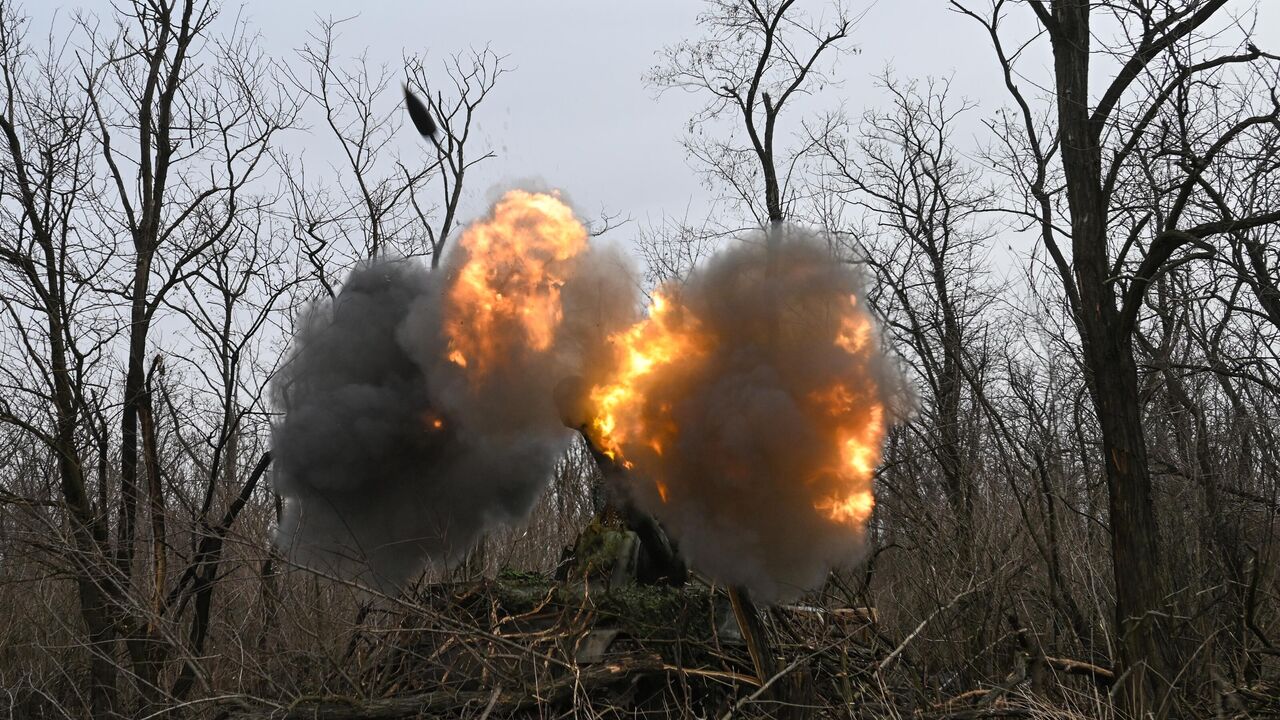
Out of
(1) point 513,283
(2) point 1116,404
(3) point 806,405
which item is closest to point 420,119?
(1) point 513,283

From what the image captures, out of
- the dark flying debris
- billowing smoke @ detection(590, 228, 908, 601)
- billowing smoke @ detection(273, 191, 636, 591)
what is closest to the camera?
billowing smoke @ detection(590, 228, 908, 601)

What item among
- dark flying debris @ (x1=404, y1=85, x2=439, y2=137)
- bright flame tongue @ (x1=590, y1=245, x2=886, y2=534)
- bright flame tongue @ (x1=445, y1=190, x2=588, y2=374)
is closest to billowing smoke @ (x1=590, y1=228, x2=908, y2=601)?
bright flame tongue @ (x1=590, y1=245, x2=886, y2=534)

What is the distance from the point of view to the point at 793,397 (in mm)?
7246

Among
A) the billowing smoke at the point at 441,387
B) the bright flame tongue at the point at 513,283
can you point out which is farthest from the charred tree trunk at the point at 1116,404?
the bright flame tongue at the point at 513,283

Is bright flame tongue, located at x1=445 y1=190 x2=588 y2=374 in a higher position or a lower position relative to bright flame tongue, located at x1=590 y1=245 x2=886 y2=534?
higher

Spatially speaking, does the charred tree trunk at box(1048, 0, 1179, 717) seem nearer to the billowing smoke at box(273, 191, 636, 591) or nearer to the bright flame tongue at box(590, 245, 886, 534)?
the bright flame tongue at box(590, 245, 886, 534)

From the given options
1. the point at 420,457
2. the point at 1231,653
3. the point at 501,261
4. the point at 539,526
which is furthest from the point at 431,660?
the point at 539,526

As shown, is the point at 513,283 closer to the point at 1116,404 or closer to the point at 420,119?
the point at 420,119

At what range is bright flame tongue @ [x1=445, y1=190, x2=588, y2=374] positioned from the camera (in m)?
9.39

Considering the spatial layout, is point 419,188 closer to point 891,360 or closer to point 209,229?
point 209,229

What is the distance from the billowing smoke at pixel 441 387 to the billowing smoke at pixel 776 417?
1.36m

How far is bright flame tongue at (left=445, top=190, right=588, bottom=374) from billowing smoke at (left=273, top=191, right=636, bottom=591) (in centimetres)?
1

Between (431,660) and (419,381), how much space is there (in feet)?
10.4

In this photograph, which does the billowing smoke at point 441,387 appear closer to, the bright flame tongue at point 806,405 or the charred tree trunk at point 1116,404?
the bright flame tongue at point 806,405
